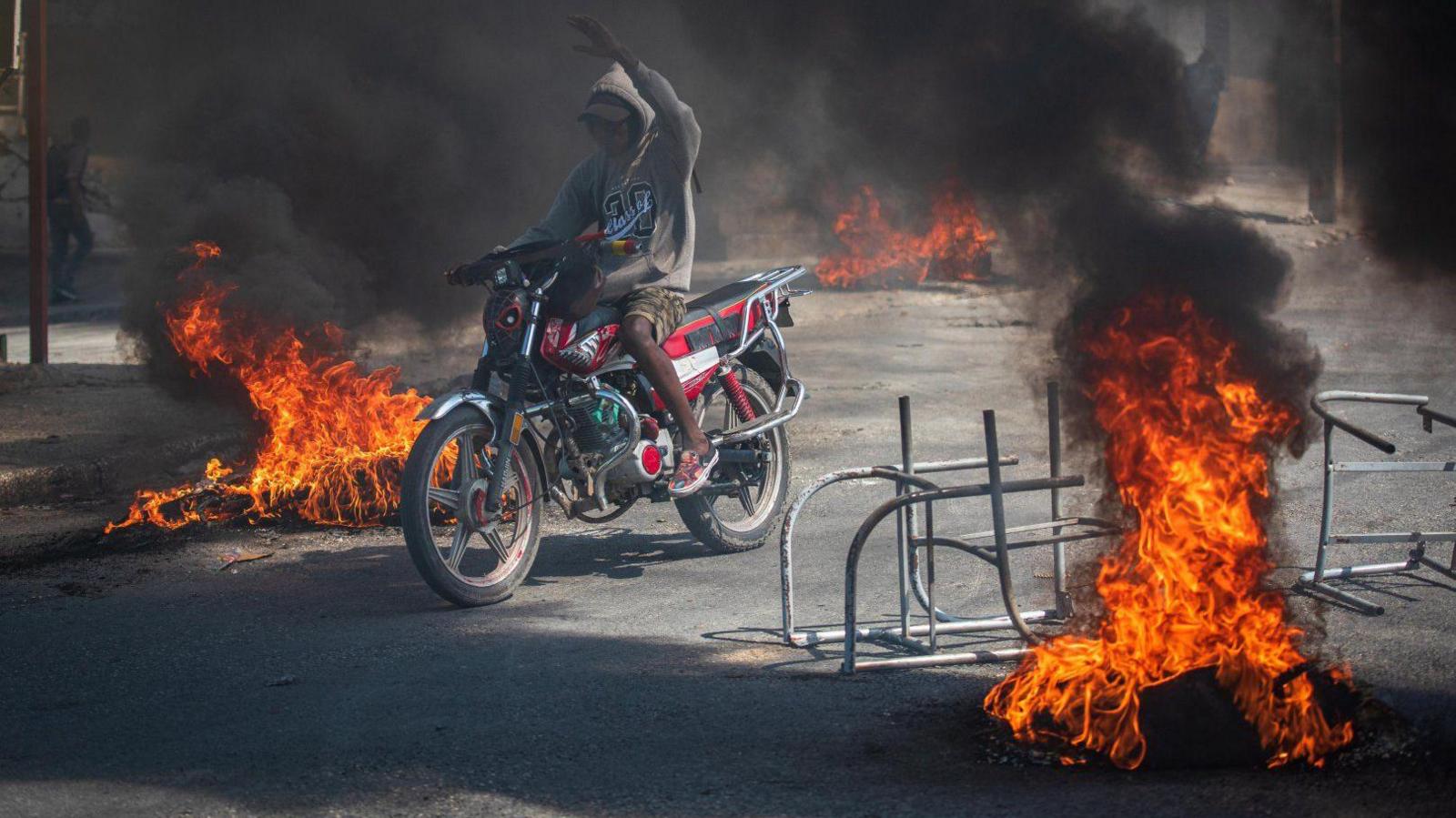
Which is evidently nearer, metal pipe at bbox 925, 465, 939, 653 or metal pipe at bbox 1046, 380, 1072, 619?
metal pipe at bbox 925, 465, 939, 653

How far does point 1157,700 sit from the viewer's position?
3.74 m

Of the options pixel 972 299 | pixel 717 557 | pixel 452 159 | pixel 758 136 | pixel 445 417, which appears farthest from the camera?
pixel 972 299

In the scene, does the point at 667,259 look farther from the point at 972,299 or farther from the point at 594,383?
the point at 972,299

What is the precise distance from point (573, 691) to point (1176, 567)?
183cm

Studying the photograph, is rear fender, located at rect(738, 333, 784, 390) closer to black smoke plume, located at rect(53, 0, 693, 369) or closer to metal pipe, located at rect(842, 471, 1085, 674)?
metal pipe, located at rect(842, 471, 1085, 674)

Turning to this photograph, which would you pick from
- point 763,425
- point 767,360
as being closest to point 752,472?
point 763,425

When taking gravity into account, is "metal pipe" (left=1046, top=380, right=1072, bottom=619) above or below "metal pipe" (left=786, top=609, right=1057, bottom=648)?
above

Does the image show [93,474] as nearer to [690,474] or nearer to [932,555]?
[690,474]

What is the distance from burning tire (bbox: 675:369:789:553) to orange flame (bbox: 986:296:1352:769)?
90.3 inches

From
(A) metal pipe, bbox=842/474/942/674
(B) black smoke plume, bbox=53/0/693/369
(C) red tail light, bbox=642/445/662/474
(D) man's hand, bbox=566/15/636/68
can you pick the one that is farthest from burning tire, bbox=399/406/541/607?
(B) black smoke plume, bbox=53/0/693/369

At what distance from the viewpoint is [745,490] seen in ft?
21.6

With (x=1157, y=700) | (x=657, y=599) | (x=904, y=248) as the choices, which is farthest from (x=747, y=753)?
(x=904, y=248)

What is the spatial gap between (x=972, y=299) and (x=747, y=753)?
12416mm

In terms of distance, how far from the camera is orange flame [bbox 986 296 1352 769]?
12.1 feet
